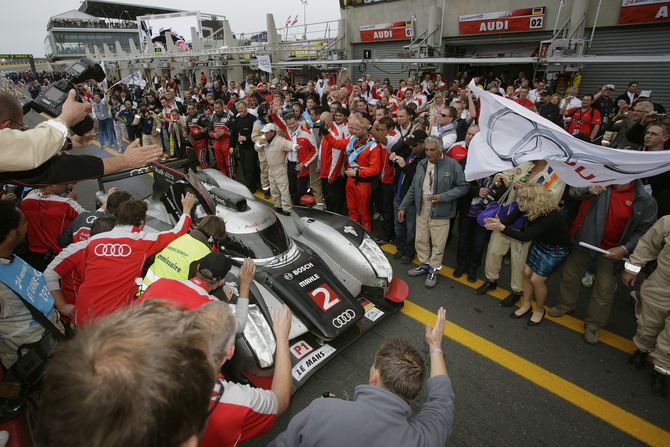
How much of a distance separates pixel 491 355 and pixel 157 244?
3.00 meters

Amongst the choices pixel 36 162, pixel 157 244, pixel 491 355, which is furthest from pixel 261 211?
pixel 491 355

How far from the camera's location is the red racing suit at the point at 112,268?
2.43 m

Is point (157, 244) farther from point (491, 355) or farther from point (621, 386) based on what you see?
point (621, 386)

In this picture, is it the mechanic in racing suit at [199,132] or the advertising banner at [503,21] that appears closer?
the mechanic in racing suit at [199,132]

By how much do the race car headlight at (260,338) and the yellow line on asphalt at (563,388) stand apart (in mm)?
1647

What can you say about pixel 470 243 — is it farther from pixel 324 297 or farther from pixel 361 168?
pixel 324 297

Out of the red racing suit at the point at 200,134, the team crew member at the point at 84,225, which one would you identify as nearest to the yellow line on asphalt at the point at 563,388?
the team crew member at the point at 84,225

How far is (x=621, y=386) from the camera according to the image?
8.73 feet

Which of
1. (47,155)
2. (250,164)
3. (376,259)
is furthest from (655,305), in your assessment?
(250,164)

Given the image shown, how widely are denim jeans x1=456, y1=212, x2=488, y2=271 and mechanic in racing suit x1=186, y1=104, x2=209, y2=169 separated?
6741mm

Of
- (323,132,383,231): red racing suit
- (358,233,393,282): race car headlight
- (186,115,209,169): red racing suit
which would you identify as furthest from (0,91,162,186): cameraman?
(186,115,209,169): red racing suit

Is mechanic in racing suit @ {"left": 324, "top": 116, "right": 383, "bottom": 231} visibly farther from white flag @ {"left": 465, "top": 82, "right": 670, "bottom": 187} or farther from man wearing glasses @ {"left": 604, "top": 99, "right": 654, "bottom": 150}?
man wearing glasses @ {"left": 604, "top": 99, "right": 654, "bottom": 150}

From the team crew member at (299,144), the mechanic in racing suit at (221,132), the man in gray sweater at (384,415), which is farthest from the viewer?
the mechanic in racing suit at (221,132)

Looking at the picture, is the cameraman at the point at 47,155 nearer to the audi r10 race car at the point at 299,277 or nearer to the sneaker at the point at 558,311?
the audi r10 race car at the point at 299,277
